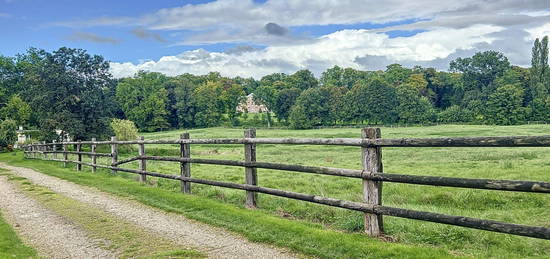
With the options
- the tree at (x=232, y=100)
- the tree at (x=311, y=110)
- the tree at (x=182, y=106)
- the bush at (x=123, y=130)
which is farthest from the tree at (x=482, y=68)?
the bush at (x=123, y=130)

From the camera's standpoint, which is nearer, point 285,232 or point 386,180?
point 386,180

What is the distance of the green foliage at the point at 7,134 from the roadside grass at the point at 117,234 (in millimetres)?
45795

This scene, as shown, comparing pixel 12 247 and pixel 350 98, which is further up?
pixel 350 98

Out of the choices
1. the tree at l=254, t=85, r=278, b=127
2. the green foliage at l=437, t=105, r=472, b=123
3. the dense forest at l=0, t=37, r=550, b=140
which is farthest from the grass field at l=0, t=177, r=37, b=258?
the tree at l=254, t=85, r=278, b=127

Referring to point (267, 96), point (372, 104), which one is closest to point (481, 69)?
point (372, 104)

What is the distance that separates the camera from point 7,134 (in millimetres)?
50688

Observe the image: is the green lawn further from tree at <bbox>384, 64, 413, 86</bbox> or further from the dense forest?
tree at <bbox>384, 64, 413, 86</bbox>

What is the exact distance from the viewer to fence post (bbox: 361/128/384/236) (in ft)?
22.2

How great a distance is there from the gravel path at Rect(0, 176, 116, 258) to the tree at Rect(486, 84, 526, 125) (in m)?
93.1

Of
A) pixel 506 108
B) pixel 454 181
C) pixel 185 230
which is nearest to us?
pixel 454 181

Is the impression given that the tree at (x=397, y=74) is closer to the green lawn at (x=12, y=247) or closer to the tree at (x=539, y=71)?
the tree at (x=539, y=71)

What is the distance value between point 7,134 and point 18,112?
56.1 feet

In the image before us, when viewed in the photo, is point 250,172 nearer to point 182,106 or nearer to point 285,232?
point 285,232

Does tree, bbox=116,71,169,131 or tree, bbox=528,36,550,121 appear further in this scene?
tree, bbox=116,71,169,131
